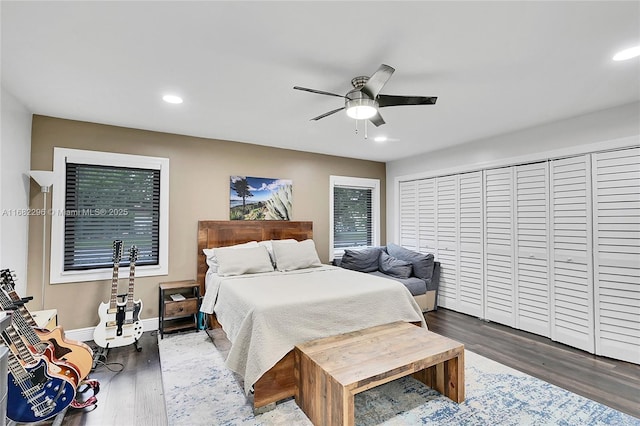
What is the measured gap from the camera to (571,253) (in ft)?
11.1

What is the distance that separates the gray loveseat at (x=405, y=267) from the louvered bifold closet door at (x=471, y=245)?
41cm

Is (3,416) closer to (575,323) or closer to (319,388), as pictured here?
(319,388)

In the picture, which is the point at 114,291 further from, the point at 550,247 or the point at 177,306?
the point at 550,247

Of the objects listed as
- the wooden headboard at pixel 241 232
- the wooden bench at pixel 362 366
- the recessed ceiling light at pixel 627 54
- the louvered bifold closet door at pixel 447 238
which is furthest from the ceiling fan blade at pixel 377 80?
the louvered bifold closet door at pixel 447 238

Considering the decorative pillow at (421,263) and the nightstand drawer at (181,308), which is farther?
the decorative pillow at (421,263)

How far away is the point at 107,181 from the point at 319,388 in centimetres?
339

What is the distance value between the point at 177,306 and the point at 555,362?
4068mm

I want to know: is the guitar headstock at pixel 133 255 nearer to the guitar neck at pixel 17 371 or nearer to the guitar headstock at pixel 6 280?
the guitar headstock at pixel 6 280

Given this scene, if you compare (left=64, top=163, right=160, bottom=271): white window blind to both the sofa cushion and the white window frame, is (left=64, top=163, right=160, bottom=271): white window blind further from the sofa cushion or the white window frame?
the sofa cushion

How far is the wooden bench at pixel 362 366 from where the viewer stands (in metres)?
1.87

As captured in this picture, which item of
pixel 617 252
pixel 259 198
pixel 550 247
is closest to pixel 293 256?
pixel 259 198

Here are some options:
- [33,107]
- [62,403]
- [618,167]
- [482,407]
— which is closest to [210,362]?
[62,403]

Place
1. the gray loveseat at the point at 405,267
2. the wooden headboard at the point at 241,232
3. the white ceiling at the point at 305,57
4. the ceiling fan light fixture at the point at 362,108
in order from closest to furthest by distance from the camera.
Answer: the white ceiling at the point at 305,57 < the ceiling fan light fixture at the point at 362,108 < the wooden headboard at the point at 241,232 < the gray loveseat at the point at 405,267

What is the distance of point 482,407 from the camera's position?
7.39 ft
